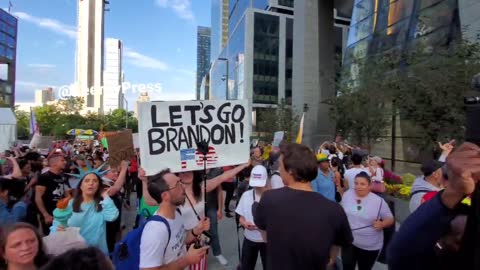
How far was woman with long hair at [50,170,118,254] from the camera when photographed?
406 centimetres

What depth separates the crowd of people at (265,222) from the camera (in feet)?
5.25

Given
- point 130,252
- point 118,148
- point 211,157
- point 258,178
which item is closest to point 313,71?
point 118,148

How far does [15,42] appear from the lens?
97500 mm

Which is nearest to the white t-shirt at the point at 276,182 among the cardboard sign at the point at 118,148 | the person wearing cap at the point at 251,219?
the person wearing cap at the point at 251,219

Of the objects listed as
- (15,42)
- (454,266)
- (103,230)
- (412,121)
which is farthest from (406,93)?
(15,42)

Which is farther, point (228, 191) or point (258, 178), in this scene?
point (228, 191)

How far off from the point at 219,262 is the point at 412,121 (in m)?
7.80

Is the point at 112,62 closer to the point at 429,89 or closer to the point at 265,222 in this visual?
the point at 429,89

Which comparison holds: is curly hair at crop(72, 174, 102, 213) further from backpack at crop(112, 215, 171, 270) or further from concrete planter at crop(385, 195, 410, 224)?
concrete planter at crop(385, 195, 410, 224)

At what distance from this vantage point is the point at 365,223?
4605mm

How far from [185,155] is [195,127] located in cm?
34

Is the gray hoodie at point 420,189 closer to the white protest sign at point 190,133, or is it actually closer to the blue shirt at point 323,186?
the blue shirt at point 323,186

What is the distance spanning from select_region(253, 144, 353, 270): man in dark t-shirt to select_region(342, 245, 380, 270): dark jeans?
1.80 m

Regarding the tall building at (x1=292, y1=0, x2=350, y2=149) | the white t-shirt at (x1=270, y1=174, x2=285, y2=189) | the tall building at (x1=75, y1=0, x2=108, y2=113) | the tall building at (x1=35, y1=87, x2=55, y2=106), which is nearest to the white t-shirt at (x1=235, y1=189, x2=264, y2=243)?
the white t-shirt at (x1=270, y1=174, x2=285, y2=189)
